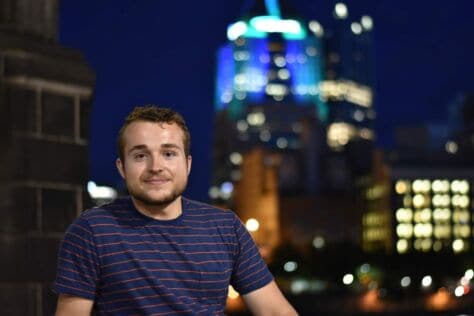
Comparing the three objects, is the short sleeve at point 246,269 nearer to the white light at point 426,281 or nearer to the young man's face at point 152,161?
the young man's face at point 152,161

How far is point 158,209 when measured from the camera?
146 inches

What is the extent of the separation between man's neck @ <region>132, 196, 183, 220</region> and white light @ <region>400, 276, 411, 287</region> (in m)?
110

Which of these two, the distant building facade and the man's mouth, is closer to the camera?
the man's mouth

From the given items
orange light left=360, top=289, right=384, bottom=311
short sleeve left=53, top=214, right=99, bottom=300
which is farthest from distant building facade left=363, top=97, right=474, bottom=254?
short sleeve left=53, top=214, right=99, bottom=300

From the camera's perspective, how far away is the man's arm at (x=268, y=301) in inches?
151

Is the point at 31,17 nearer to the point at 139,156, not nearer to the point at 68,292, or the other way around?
the point at 139,156

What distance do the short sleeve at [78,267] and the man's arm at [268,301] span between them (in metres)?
0.71

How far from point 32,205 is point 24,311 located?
730 millimetres

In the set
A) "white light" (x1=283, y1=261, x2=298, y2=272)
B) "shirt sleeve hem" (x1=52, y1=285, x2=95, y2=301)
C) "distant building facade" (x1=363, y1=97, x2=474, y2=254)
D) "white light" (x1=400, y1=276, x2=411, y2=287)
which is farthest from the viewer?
"distant building facade" (x1=363, y1=97, x2=474, y2=254)

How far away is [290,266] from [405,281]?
17464 mm

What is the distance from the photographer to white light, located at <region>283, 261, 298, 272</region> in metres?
123

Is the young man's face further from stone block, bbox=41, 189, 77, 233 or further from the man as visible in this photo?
stone block, bbox=41, 189, 77, 233

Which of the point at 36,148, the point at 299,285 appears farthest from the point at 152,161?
the point at 299,285

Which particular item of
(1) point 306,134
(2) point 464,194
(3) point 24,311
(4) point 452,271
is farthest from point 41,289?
(1) point 306,134
